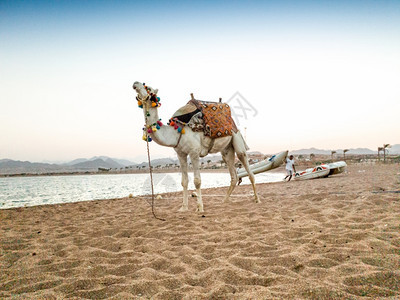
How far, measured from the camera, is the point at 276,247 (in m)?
3.51

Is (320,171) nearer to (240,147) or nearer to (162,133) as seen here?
(240,147)

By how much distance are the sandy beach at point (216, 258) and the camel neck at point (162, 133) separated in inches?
72.0

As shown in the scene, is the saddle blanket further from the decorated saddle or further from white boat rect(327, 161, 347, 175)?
white boat rect(327, 161, 347, 175)

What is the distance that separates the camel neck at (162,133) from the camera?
593 cm

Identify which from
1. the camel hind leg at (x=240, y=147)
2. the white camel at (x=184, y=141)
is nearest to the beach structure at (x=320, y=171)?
the camel hind leg at (x=240, y=147)

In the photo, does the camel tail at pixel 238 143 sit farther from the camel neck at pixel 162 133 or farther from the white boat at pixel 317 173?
the white boat at pixel 317 173

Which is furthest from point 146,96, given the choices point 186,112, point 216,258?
point 216,258

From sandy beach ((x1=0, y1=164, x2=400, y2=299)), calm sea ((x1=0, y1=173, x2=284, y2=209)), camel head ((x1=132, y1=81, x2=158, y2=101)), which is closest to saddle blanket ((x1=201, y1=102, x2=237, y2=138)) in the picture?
camel head ((x1=132, y1=81, x2=158, y2=101))

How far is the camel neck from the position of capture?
19.4 ft

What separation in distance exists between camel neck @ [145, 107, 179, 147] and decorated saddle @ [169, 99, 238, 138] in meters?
0.16

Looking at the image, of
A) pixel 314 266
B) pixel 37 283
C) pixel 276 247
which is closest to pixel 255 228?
pixel 276 247

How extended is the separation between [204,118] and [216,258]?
401 centimetres

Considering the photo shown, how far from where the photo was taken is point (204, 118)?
6.62 meters

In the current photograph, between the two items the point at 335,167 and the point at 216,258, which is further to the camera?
the point at 335,167
